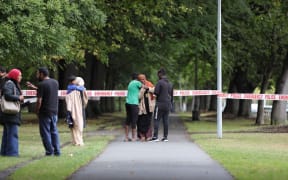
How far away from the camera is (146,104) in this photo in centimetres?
2133

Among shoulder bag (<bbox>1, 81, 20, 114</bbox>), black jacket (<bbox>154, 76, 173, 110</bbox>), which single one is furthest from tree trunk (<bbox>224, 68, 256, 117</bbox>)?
shoulder bag (<bbox>1, 81, 20, 114</bbox>)

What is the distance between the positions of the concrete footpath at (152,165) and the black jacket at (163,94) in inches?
101

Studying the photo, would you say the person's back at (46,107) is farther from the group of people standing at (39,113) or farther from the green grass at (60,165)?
the green grass at (60,165)

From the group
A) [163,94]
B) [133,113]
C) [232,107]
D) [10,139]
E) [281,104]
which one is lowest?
[232,107]

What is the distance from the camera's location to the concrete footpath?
11.7 m

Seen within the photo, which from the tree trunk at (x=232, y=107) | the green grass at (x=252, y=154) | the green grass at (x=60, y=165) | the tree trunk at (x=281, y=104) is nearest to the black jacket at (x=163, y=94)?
the green grass at (x=252, y=154)

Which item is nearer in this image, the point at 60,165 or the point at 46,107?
the point at 60,165

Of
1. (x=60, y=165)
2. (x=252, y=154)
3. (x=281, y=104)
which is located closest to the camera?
(x=60, y=165)

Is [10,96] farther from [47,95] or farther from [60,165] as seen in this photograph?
[60,165]

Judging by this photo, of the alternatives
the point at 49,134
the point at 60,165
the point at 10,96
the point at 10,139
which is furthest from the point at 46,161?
the point at 10,96

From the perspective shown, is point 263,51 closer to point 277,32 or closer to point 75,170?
point 277,32

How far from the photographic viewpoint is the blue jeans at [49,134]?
50.0ft

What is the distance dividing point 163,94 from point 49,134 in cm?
594

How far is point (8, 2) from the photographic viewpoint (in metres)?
20.2
